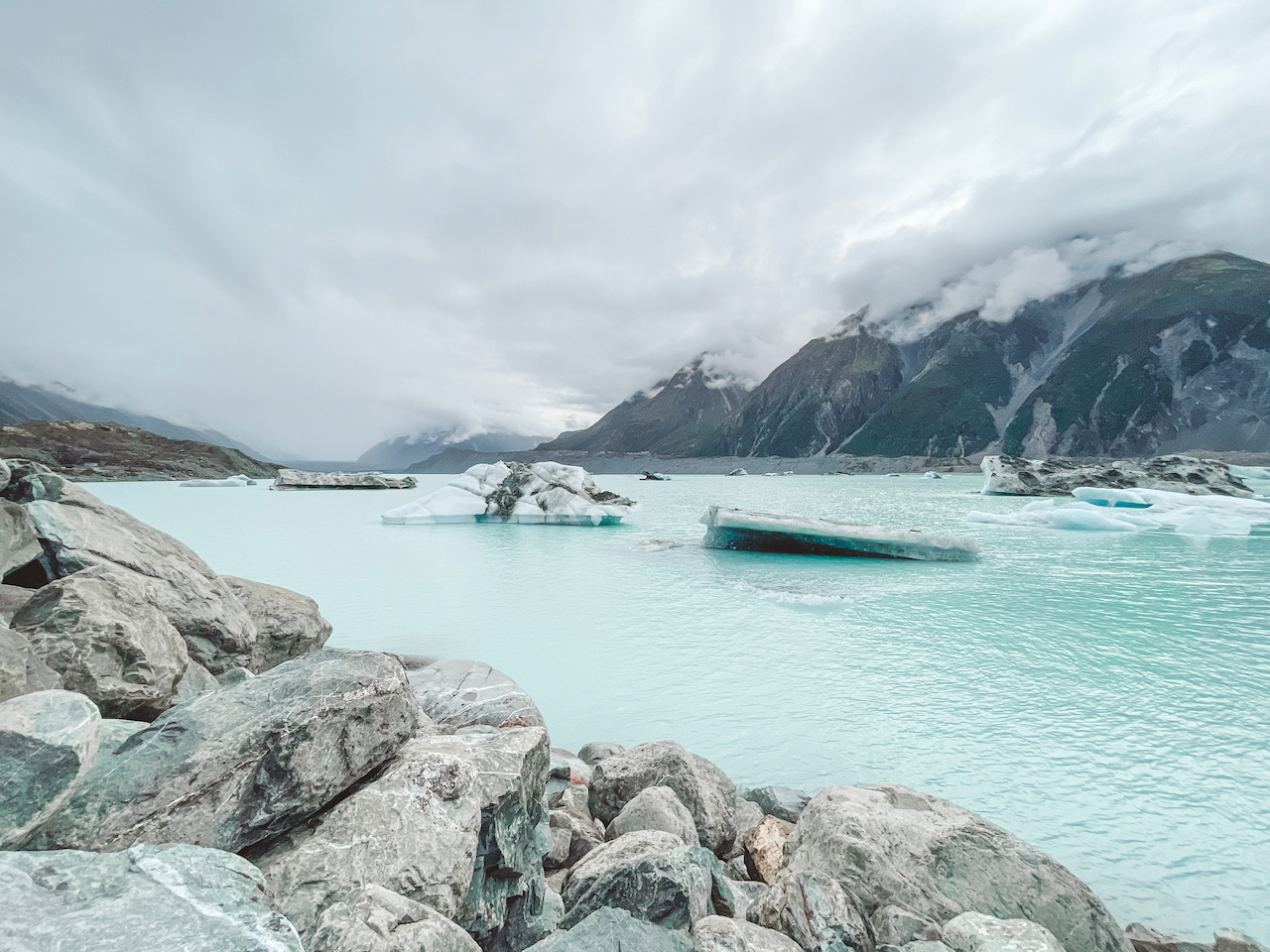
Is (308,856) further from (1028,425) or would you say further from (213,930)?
(1028,425)

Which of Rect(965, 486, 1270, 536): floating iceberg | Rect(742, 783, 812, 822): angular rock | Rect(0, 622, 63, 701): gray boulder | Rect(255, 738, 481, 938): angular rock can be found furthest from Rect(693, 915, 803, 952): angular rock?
Rect(965, 486, 1270, 536): floating iceberg

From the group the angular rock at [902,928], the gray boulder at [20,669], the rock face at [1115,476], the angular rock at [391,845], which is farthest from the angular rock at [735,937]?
the rock face at [1115,476]

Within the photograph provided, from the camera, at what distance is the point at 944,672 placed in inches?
277

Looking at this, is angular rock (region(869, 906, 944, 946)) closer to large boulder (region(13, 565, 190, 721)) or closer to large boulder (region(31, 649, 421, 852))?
large boulder (region(31, 649, 421, 852))

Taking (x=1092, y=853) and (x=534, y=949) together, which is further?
(x=1092, y=853)

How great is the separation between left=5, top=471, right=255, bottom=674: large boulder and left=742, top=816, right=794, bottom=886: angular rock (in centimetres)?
474

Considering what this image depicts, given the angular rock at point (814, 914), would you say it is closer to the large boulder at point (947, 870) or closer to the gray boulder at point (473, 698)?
the large boulder at point (947, 870)

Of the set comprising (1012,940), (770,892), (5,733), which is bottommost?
(770,892)

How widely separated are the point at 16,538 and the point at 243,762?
3.82 m

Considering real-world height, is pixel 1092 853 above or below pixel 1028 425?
below

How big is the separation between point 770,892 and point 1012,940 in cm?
105

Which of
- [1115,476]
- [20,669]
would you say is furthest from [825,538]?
[1115,476]

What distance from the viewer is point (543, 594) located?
12.2 metres

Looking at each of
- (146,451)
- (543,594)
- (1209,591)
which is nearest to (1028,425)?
(1209,591)
